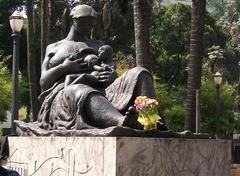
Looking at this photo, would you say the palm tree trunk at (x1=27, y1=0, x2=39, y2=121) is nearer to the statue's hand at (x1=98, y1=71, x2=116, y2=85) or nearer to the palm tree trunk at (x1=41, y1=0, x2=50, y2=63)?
the palm tree trunk at (x1=41, y1=0, x2=50, y2=63)

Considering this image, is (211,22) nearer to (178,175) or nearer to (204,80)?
(204,80)

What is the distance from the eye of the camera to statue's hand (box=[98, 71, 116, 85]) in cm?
948

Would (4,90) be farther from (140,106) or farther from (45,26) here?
(140,106)

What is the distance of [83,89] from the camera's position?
8.84m

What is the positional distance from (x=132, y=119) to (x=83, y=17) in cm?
253

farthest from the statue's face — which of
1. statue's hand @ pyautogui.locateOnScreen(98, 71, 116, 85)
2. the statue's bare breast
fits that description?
statue's hand @ pyautogui.locateOnScreen(98, 71, 116, 85)

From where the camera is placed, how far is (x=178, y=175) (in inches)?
320

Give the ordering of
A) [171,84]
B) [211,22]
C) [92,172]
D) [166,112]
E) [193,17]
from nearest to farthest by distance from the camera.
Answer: [92,172]
[193,17]
[166,112]
[171,84]
[211,22]

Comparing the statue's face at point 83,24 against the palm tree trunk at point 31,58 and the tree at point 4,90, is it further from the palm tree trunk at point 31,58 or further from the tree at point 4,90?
the tree at point 4,90

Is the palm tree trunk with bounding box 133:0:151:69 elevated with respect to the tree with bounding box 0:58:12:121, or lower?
elevated

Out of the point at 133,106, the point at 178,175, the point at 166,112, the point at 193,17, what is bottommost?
the point at 166,112

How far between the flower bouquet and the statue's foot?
3.9 inches

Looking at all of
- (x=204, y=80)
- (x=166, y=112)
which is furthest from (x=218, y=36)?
(x=166, y=112)

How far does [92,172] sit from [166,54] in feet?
113
